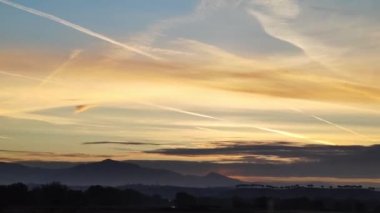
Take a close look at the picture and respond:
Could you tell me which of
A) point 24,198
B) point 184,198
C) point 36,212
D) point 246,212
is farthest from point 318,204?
point 36,212

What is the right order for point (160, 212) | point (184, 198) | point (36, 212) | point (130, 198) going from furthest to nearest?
point (130, 198) → point (184, 198) → point (160, 212) → point (36, 212)

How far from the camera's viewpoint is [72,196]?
10812cm

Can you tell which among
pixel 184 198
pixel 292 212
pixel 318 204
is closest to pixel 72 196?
pixel 184 198

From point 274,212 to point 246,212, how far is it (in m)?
3.19

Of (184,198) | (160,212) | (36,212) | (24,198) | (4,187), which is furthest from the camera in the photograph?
(184,198)

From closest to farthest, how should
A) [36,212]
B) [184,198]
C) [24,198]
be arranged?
[36,212], [24,198], [184,198]

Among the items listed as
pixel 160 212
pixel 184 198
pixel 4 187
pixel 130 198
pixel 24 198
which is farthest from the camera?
pixel 130 198

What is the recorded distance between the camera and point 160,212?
74688 millimetres

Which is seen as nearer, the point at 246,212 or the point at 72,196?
the point at 246,212

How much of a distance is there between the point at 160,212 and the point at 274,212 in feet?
37.2

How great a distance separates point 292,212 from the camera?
76875 millimetres

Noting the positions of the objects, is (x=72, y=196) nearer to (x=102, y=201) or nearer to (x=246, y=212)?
(x=102, y=201)

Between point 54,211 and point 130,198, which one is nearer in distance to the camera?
point 54,211

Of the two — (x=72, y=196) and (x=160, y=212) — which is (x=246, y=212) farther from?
(x=72, y=196)
